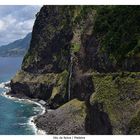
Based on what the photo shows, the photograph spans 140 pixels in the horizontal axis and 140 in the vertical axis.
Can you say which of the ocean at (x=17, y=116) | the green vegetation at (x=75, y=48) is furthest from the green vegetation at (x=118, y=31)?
the ocean at (x=17, y=116)

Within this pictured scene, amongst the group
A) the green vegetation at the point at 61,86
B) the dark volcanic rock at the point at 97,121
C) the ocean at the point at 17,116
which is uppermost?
the green vegetation at the point at 61,86

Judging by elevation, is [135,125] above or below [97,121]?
above

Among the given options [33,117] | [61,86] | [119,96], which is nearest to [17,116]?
[33,117]

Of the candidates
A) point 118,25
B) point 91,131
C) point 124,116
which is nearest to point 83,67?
point 118,25

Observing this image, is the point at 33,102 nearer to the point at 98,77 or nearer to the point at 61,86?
the point at 61,86

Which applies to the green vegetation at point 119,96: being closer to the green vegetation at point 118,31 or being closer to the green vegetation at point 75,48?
the green vegetation at point 118,31

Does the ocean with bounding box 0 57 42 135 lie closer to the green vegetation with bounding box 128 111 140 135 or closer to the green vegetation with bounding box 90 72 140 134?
the green vegetation with bounding box 90 72 140 134

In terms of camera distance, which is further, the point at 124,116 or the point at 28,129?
the point at 28,129

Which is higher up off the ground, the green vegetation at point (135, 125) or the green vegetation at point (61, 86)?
the green vegetation at point (61, 86)

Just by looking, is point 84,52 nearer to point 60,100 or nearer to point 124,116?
point 60,100
